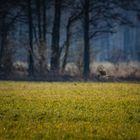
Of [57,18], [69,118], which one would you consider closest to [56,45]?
[57,18]

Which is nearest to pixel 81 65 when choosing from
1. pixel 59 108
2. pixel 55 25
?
pixel 55 25

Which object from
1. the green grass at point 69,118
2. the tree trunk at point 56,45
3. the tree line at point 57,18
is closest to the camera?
the green grass at point 69,118

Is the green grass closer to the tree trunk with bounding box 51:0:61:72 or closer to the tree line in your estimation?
the tree line

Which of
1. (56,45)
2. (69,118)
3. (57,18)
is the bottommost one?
(69,118)

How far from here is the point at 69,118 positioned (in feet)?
42.7

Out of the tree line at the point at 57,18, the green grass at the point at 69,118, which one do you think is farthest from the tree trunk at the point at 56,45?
the green grass at the point at 69,118

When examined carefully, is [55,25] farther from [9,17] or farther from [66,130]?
[66,130]

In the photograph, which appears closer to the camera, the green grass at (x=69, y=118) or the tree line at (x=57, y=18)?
the green grass at (x=69, y=118)

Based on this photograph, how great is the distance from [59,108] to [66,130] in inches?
148

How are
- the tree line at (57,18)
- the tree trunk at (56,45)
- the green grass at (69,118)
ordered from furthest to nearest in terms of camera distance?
the tree trunk at (56,45) < the tree line at (57,18) < the green grass at (69,118)

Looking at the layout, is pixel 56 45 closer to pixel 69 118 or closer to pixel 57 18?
pixel 57 18

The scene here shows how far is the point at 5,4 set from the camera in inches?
1535

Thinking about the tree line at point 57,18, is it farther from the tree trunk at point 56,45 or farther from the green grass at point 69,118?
the green grass at point 69,118

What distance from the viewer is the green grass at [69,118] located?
35.2ft
